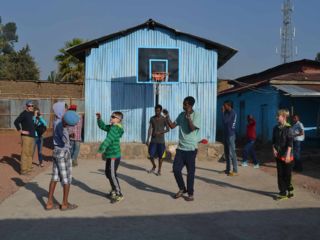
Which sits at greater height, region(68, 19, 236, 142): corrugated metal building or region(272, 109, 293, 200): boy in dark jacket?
region(68, 19, 236, 142): corrugated metal building

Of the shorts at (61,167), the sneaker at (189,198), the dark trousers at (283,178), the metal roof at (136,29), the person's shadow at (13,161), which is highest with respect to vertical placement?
the metal roof at (136,29)

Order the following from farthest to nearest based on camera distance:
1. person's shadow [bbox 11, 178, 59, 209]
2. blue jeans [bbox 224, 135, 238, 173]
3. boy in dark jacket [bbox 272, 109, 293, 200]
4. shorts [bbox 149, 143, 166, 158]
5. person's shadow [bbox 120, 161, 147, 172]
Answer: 1. person's shadow [bbox 120, 161, 147, 172]
2. shorts [bbox 149, 143, 166, 158]
3. blue jeans [bbox 224, 135, 238, 173]
4. boy in dark jacket [bbox 272, 109, 293, 200]
5. person's shadow [bbox 11, 178, 59, 209]

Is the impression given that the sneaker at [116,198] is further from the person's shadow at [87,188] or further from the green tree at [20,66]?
the green tree at [20,66]

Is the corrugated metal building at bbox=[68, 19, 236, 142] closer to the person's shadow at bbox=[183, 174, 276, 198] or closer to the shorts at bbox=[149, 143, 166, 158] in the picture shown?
the shorts at bbox=[149, 143, 166, 158]

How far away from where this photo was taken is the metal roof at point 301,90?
46.3 ft

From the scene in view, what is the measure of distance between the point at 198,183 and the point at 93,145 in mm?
5405

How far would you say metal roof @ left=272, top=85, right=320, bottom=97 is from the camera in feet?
46.3

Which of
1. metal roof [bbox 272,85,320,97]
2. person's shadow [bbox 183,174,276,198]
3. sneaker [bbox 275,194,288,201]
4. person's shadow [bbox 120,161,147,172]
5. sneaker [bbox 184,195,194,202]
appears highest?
metal roof [bbox 272,85,320,97]

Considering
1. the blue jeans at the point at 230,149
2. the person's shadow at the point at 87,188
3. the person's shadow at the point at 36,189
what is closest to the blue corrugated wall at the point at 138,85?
the blue jeans at the point at 230,149

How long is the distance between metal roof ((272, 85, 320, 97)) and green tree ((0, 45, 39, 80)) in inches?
1391

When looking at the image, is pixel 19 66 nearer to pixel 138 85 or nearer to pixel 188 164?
pixel 138 85

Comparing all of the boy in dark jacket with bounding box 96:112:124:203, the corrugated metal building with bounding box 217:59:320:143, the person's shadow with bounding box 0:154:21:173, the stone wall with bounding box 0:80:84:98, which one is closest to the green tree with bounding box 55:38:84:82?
the stone wall with bounding box 0:80:84:98

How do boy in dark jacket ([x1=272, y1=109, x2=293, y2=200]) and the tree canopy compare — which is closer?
boy in dark jacket ([x1=272, y1=109, x2=293, y2=200])

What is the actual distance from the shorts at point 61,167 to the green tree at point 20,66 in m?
40.6
